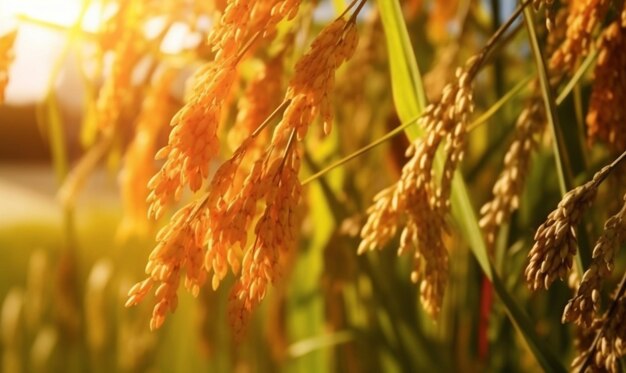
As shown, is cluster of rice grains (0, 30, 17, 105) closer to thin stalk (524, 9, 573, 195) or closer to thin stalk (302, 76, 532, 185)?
thin stalk (302, 76, 532, 185)

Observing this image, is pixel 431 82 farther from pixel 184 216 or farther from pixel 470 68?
pixel 184 216

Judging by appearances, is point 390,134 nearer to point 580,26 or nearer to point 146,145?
point 580,26

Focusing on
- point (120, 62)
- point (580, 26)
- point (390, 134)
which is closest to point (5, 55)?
point (120, 62)

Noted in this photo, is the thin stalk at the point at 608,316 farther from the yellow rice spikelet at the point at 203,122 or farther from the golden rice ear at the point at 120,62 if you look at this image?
the golden rice ear at the point at 120,62

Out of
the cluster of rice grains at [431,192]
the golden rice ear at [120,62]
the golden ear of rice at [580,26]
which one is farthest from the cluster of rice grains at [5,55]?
the golden ear of rice at [580,26]

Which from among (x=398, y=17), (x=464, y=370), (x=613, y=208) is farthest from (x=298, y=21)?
(x=464, y=370)
